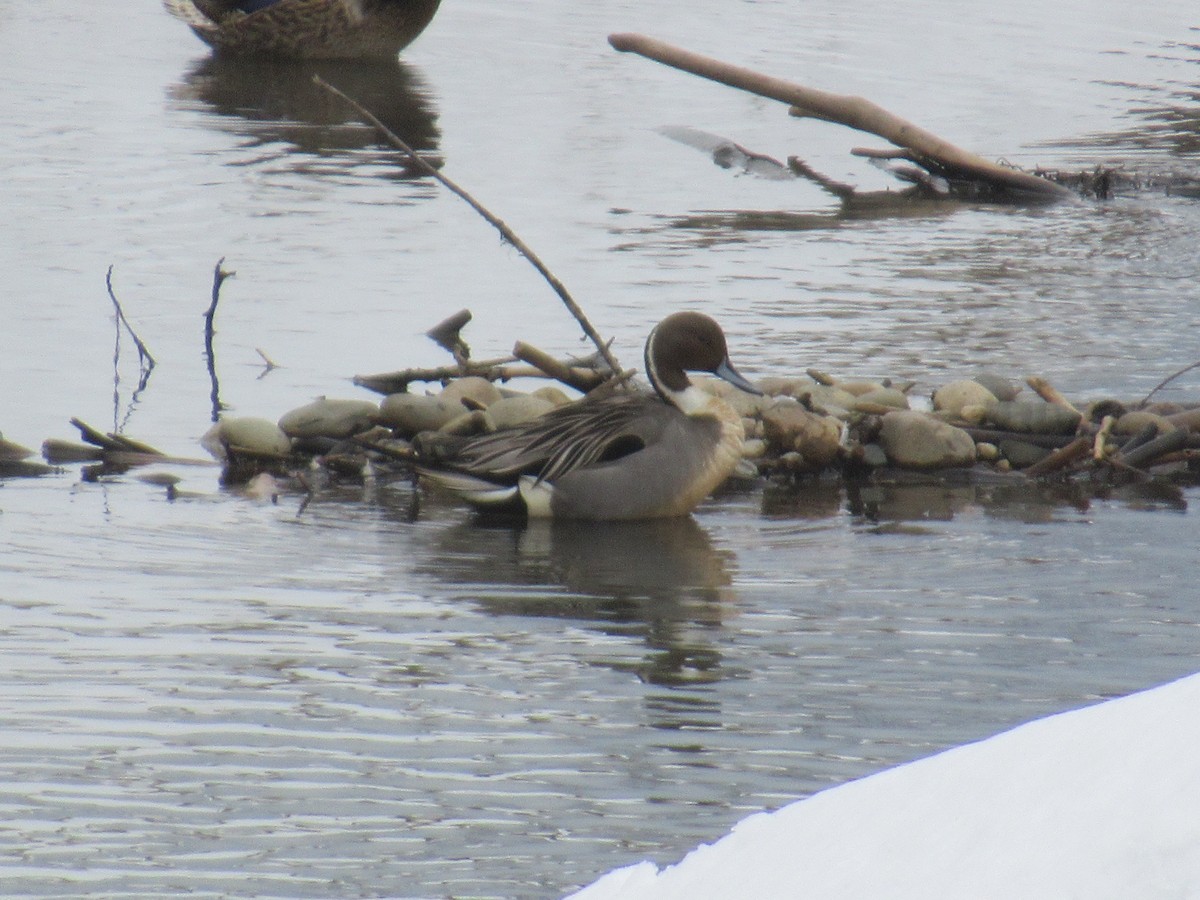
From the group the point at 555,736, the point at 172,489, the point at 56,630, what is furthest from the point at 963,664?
the point at 172,489

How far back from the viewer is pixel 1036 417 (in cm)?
826

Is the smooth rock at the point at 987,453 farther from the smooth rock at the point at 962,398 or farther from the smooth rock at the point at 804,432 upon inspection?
the smooth rock at the point at 804,432

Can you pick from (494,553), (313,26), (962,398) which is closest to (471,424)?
(494,553)

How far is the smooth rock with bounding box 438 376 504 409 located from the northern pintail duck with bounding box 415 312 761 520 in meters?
0.63

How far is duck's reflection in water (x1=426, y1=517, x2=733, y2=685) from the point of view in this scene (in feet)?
19.5

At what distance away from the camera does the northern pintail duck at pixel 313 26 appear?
2061 centimetres

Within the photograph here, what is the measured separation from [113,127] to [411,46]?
7.51m

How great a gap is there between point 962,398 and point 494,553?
234cm

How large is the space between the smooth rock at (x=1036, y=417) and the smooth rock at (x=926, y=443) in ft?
0.73

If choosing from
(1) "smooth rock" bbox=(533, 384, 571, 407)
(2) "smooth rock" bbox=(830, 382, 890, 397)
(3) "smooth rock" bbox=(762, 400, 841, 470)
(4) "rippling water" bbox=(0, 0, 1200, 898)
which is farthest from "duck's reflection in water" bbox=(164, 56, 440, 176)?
(3) "smooth rock" bbox=(762, 400, 841, 470)

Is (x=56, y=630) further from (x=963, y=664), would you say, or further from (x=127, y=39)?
(x=127, y=39)

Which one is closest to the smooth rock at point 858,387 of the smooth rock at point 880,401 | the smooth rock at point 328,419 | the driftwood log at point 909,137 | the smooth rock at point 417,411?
the smooth rock at point 880,401

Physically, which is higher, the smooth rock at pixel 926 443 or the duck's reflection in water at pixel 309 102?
the duck's reflection in water at pixel 309 102

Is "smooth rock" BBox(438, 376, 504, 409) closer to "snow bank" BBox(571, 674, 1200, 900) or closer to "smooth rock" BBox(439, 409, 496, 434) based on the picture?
"smooth rock" BBox(439, 409, 496, 434)
